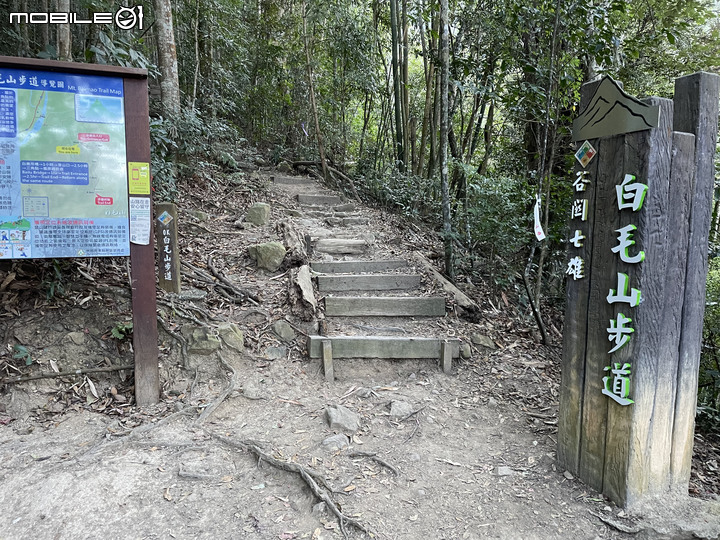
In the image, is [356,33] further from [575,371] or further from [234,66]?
[575,371]

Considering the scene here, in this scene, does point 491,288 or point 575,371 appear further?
point 491,288

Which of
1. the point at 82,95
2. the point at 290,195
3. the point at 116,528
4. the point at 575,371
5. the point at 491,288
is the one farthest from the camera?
the point at 290,195

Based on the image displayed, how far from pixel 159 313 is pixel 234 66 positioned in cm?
817

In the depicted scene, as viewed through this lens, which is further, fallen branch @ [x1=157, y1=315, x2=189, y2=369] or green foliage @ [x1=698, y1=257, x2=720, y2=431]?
green foliage @ [x1=698, y1=257, x2=720, y2=431]

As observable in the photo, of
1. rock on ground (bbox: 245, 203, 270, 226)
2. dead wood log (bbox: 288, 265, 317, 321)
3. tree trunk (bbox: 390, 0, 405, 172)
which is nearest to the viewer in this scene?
dead wood log (bbox: 288, 265, 317, 321)

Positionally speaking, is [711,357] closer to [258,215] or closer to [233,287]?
[233,287]

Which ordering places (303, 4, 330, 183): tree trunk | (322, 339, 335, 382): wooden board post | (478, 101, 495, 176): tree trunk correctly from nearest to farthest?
(322, 339, 335, 382): wooden board post
(478, 101, 495, 176): tree trunk
(303, 4, 330, 183): tree trunk

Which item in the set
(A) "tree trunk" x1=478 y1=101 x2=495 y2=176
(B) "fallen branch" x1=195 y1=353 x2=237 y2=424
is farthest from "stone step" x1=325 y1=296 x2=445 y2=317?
(A) "tree trunk" x1=478 y1=101 x2=495 y2=176

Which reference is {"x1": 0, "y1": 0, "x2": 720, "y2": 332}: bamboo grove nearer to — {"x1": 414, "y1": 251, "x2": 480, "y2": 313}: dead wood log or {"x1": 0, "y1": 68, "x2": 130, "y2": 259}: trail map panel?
{"x1": 414, "y1": 251, "x2": 480, "y2": 313}: dead wood log

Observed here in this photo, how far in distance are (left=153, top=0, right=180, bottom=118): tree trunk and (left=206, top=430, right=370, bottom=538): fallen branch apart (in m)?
5.04

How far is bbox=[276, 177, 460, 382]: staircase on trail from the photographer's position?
13.7 feet

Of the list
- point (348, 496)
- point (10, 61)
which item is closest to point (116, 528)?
point (348, 496)

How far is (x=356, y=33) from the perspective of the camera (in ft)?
33.4

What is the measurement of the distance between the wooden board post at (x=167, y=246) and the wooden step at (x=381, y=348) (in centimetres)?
134
